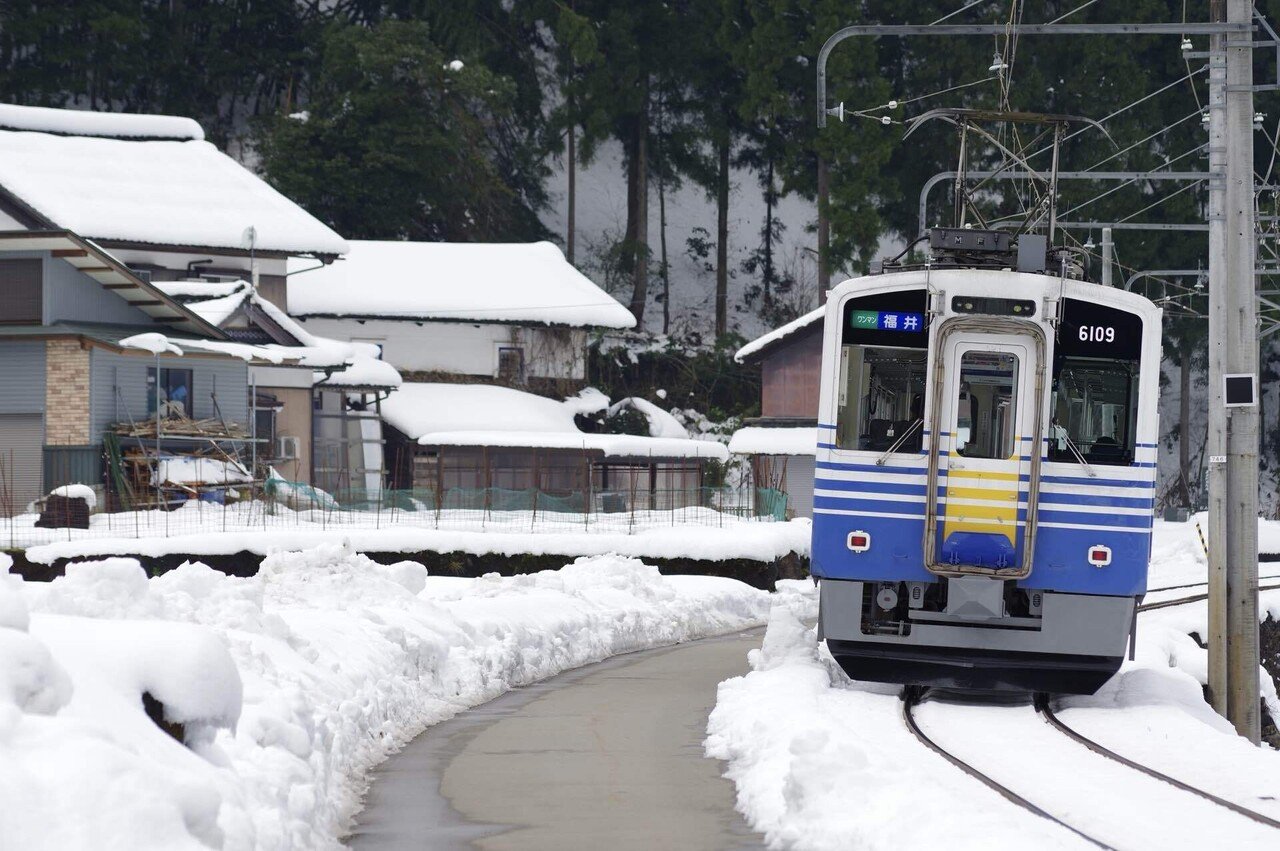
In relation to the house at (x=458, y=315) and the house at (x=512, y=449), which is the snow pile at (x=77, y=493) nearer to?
the house at (x=512, y=449)

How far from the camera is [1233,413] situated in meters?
15.9

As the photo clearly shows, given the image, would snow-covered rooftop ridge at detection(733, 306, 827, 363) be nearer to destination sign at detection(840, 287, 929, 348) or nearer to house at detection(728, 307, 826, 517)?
house at detection(728, 307, 826, 517)

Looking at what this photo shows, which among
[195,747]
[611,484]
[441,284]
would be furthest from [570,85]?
[195,747]

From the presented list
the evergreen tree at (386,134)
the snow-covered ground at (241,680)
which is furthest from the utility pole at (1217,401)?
the evergreen tree at (386,134)

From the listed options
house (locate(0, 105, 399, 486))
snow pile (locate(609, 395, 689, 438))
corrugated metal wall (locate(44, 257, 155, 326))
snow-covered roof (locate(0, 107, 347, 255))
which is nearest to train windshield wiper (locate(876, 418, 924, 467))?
corrugated metal wall (locate(44, 257, 155, 326))

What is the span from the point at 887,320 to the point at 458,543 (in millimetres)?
17790

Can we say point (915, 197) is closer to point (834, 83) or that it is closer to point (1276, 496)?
point (834, 83)

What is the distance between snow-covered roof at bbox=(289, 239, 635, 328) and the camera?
53625 millimetres

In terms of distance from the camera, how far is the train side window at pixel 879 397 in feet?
46.6

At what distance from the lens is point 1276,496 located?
63094mm

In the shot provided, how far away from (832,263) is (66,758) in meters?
48.3

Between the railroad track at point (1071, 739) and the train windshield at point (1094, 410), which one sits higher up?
the train windshield at point (1094, 410)

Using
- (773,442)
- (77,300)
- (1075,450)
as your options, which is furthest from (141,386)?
(1075,450)

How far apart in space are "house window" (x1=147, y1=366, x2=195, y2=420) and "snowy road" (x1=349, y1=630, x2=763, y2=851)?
81.5 feet
